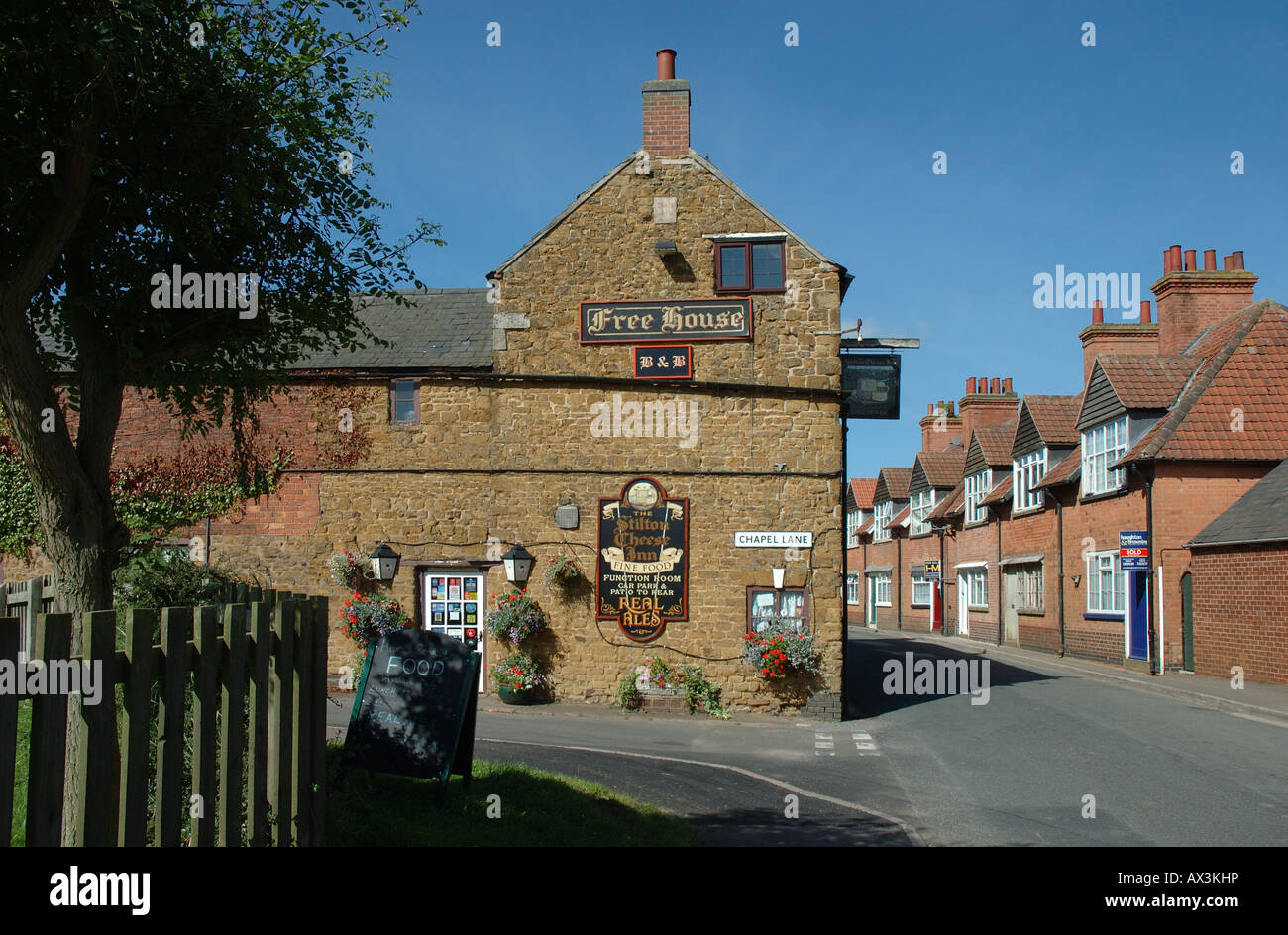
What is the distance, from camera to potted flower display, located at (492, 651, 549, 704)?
54.6ft

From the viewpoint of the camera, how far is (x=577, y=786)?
9.29m

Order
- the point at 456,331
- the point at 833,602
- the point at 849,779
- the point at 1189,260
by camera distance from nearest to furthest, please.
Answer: the point at 849,779, the point at 833,602, the point at 456,331, the point at 1189,260

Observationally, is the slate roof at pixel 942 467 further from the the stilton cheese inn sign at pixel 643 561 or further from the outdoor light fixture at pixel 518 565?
the outdoor light fixture at pixel 518 565

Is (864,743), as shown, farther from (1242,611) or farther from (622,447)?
(1242,611)

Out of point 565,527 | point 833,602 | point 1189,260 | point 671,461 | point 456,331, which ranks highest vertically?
point 1189,260

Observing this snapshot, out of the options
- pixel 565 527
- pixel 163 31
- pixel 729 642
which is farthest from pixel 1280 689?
pixel 163 31

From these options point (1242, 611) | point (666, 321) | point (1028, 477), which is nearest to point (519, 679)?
point (666, 321)

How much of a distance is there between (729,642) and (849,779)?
5.33 metres

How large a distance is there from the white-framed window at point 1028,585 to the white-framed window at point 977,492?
3.44 meters

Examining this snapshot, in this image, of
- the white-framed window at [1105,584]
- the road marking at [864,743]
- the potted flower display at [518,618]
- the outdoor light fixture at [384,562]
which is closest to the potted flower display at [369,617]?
the outdoor light fixture at [384,562]

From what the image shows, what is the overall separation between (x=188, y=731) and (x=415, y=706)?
179 centimetres

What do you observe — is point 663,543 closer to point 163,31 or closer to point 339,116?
point 339,116

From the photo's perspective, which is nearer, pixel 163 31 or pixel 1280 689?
pixel 163 31

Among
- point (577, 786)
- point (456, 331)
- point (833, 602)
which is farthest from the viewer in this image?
point (456, 331)
